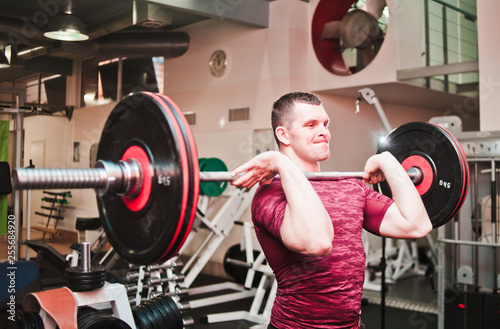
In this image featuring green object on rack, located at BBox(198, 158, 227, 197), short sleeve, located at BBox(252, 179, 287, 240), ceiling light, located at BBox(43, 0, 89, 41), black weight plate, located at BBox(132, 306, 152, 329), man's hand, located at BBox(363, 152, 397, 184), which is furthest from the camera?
green object on rack, located at BBox(198, 158, 227, 197)

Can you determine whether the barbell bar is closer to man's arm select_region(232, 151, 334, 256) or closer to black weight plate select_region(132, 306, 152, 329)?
man's arm select_region(232, 151, 334, 256)

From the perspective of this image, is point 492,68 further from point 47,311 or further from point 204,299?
point 47,311

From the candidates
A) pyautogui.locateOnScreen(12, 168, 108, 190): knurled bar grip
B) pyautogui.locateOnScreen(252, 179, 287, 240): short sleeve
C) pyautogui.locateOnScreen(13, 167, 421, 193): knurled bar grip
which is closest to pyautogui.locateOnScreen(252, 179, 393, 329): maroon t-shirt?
pyautogui.locateOnScreen(252, 179, 287, 240): short sleeve

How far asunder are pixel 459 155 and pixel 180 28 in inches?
201

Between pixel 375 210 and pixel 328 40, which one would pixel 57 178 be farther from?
pixel 328 40

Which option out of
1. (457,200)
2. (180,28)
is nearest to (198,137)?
(180,28)

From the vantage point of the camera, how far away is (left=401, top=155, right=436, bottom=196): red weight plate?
1897mm

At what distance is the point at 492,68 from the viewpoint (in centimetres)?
375

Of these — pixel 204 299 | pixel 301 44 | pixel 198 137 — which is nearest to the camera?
pixel 204 299

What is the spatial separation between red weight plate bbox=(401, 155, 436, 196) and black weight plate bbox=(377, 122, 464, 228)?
0.05ft

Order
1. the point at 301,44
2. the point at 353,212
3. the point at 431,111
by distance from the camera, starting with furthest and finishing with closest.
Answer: the point at 431,111, the point at 301,44, the point at 353,212

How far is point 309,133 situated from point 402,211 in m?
0.38

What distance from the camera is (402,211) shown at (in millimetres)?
1550

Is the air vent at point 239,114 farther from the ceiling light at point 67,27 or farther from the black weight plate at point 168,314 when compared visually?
the black weight plate at point 168,314
